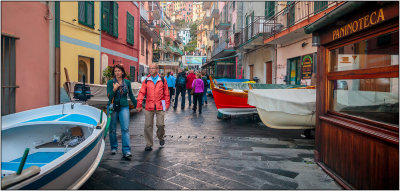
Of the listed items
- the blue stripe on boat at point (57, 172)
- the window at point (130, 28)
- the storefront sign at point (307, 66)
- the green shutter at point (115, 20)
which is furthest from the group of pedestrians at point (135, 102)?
the window at point (130, 28)

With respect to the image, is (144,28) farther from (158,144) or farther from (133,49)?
(158,144)

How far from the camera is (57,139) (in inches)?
180

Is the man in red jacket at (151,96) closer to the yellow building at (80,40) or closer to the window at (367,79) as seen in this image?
the window at (367,79)

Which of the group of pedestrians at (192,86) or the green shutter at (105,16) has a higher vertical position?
the green shutter at (105,16)

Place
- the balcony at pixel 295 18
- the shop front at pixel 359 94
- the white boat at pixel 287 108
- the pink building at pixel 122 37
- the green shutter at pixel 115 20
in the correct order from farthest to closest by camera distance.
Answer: the green shutter at pixel 115 20 < the pink building at pixel 122 37 < the balcony at pixel 295 18 < the white boat at pixel 287 108 < the shop front at pixel 359 94

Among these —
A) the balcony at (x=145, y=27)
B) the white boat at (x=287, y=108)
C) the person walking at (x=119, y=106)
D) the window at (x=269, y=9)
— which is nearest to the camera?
the person walking at (x=119, y=106)

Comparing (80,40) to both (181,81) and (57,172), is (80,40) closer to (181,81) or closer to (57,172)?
(181,81)

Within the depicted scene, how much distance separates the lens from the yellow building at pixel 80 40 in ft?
37.0

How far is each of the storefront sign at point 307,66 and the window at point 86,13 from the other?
9.65 m

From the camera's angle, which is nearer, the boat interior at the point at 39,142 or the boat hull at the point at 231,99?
the boat interior at the point at 39,142

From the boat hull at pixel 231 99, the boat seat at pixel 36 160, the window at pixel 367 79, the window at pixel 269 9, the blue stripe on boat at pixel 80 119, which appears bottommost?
the boat seat at pixel 36 160

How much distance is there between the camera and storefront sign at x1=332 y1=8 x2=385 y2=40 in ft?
10.2

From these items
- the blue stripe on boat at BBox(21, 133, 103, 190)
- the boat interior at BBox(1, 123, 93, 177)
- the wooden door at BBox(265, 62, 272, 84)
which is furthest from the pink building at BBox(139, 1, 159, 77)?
the blue stripe on boat at BBox(21, 133, 103, 190)

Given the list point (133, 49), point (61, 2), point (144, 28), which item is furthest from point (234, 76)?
point (61, 2)
